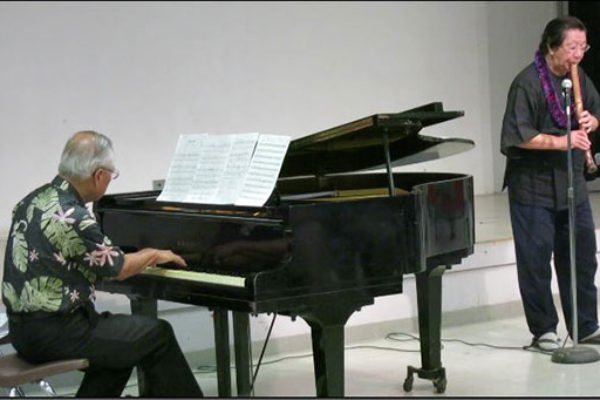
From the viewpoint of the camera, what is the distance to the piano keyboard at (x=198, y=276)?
320cm

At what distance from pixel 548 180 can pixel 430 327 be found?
0.93 m

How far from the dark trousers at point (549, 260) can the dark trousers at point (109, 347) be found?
1.91 meters

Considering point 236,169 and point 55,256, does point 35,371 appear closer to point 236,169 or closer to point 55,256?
point 55,256

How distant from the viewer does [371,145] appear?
13.1 ft

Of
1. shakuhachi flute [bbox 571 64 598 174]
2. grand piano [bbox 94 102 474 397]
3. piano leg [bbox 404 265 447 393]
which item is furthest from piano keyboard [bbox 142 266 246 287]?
shakuhachi flute [bbox 571 64 598 174]

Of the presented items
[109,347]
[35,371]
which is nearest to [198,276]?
[109,347]

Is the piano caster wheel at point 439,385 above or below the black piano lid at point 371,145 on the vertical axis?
below

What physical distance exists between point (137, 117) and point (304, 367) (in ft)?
9.76

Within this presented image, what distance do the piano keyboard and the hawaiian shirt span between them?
0.85 ft

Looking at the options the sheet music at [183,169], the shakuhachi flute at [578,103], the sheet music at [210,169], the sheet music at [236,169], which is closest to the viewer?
the sheet music at [236,169]

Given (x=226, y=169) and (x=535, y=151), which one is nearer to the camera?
(x=226, y=169)

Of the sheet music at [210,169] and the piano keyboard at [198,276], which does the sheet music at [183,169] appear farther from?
the piano keyboard at [198,276]

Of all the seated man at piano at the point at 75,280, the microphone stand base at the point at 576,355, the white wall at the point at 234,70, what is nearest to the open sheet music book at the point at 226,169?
the seated man at piano at the point at 75,280

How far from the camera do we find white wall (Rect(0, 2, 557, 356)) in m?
6.65
